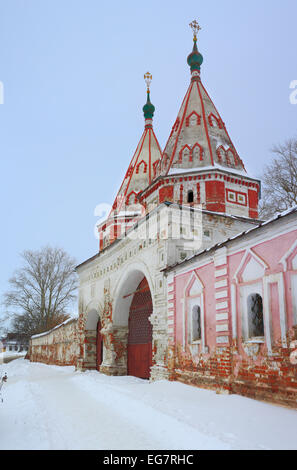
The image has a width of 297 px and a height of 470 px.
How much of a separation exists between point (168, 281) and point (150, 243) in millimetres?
1640

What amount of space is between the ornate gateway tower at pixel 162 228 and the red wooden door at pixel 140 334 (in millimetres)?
31

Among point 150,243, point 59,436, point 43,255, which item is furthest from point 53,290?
point 59,436

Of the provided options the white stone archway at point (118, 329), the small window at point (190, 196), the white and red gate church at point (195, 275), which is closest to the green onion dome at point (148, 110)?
the white and red gate church at point (195, 275)

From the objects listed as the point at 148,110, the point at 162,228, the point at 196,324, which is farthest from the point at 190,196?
the point at 148,110

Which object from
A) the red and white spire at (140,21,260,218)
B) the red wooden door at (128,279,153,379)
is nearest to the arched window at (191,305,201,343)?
the red wooden door at (128,279,153,379)

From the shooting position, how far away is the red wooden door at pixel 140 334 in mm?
12945

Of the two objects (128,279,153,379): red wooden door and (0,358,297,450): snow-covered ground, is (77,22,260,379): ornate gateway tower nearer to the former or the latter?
(128,279,153,379): red wooden door

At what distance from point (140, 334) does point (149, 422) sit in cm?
799

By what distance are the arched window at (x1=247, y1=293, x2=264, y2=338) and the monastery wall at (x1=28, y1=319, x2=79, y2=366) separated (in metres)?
12.7

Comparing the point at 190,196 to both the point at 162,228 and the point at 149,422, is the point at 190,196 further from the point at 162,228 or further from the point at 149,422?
the point at 149,422

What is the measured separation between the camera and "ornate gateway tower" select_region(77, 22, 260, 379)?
10.9 m

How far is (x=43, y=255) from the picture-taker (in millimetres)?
35594

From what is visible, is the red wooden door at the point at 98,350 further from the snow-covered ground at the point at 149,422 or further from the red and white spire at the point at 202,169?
the snow-covered ground at the point at 149,422
